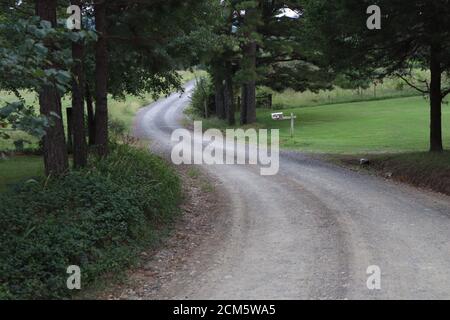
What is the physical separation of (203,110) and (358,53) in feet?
110

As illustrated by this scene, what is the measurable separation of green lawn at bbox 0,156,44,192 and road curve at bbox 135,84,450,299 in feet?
17.6

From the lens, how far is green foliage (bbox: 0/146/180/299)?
6477 millimetres

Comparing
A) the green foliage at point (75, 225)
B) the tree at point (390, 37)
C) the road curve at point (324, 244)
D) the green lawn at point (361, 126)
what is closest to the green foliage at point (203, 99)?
the green lawn at point (361, 126)

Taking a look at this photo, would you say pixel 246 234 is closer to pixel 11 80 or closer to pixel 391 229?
pixel 391 229

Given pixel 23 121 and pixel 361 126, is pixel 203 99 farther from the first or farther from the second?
pixel 23 121

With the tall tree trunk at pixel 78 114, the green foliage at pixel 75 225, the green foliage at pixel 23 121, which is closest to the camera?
the green foliage at pixel 23 121

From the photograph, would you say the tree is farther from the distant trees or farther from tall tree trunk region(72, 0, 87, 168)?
tall tree trunk region(72, 0, 87, 168)

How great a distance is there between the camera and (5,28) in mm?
5484

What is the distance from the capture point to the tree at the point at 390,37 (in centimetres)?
1310

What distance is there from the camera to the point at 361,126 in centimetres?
3359

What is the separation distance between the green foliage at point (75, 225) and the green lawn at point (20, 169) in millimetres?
4142

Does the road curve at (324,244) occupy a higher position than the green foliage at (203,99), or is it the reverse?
the green foliage at (203,99)

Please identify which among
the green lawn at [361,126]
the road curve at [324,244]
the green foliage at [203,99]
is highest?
the green foliage at [203,99]

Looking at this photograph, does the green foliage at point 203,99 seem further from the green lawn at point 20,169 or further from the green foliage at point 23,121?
the green foliage at point 23,121
